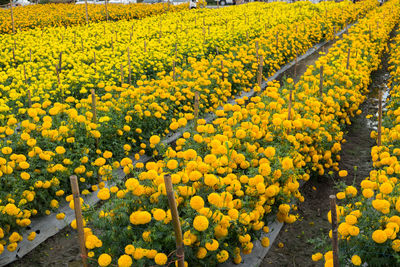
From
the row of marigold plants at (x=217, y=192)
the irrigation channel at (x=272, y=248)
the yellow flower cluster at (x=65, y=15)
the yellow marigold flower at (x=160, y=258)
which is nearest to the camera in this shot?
the yellow marigold flower at (x=160, y=258)

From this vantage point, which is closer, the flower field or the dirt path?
the flower field

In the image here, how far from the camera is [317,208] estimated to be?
515 cm

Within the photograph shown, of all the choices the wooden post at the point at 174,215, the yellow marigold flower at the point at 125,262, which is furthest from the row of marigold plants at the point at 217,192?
the wooden post at the point at 174,215

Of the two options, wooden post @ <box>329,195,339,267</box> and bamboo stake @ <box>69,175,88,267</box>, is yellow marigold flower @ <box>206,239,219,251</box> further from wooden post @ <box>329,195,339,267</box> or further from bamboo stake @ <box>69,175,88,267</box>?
bamboo stake @ <box>69,175,88,267</box>

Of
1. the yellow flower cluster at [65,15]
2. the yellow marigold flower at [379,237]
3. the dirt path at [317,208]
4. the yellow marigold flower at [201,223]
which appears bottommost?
the dirt path at [317,208]

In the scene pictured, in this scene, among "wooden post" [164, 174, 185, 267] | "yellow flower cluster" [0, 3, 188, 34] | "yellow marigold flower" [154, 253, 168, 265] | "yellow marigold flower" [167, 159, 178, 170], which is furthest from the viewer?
"yellow flower cluster" [0, 3, 188, 34]

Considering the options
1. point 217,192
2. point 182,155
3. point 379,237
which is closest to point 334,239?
point 379,237

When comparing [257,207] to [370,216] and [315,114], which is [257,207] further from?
[315,114]

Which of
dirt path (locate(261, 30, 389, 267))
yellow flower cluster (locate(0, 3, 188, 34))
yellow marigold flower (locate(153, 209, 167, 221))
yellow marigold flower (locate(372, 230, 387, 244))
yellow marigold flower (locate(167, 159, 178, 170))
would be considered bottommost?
dirt path (locate(261, 30, 389, 267))

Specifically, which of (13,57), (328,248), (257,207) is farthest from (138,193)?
(13,57)

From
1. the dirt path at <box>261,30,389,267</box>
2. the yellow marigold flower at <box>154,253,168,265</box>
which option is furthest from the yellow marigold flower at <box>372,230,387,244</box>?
the yellow marigold flower at <box>154,253,168,265</box>

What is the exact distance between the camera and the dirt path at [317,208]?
13.7 feet

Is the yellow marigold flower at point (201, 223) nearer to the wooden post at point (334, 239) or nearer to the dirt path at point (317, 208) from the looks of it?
the wooden post at point (334, 239)

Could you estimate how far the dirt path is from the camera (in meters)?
4.17
